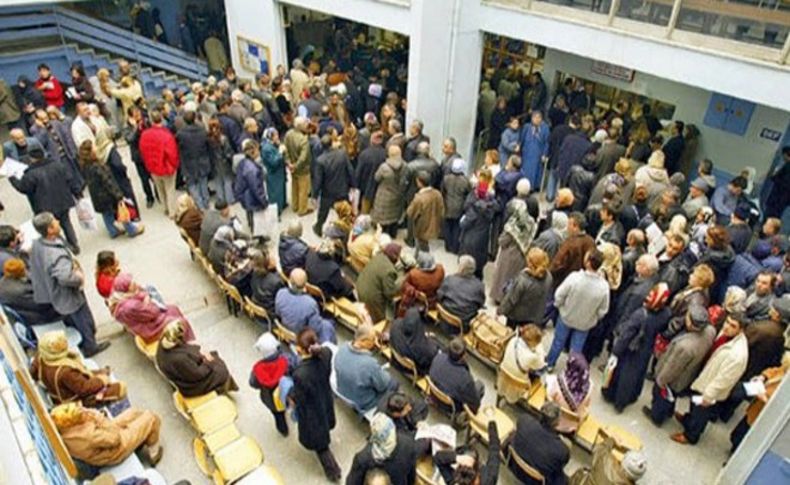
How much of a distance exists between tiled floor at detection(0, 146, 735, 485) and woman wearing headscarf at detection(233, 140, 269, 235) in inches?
47.1

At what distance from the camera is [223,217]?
664 centimetres

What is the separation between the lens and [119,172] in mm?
7824

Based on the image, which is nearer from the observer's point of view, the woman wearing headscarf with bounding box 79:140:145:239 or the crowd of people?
the crowd of people

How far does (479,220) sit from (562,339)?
1.84m

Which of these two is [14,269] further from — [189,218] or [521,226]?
[521,226]

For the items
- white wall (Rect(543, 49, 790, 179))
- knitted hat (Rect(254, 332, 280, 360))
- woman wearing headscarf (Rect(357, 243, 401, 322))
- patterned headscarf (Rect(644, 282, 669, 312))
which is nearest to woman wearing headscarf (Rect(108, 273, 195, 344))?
knitted hat (Rect(254, 332, 280, 360))

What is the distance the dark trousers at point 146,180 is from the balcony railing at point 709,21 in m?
6.95

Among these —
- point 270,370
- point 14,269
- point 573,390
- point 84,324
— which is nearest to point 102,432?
point 270,370

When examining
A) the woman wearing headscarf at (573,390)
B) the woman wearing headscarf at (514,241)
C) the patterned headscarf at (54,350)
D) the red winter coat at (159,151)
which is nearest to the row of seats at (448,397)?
the woman wearing headscarf at (573,390)

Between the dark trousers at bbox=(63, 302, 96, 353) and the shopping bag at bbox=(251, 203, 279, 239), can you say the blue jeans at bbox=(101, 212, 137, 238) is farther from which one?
the dark trousers at bbox=(63, 302, 96, 353)

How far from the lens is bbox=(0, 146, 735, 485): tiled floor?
4992 mm

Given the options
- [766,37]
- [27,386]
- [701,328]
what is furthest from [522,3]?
[27,386]

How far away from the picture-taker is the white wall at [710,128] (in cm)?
827

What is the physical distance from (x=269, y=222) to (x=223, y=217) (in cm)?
130
